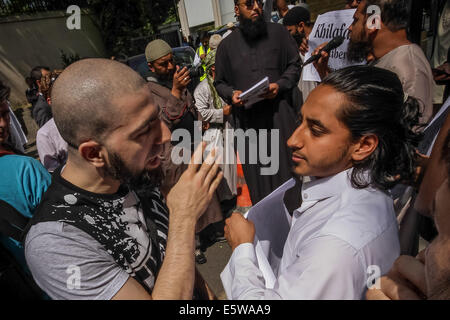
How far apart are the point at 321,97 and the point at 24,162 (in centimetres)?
183

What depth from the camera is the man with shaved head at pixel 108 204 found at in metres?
1.04

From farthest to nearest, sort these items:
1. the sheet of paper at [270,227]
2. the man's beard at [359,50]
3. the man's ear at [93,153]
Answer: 1. the man's beard at [359,50]
2. the sheet of paper at [270,227]
3. the man's ear at [93,153]

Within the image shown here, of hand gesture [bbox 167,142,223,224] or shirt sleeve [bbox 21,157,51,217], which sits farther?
shirt sleeve [bbox 21,157,51,217]

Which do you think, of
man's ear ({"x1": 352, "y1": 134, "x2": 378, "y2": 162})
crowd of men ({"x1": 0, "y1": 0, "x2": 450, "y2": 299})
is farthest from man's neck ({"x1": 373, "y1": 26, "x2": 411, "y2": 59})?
man's ear ({"x1": 352, "y1": 134, "x2": 378, "y2": 162})

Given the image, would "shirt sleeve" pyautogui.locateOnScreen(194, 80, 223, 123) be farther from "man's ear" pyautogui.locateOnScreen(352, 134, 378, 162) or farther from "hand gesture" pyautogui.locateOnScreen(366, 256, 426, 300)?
"hand gesture" pyautogui.locateOnScreen(366, 256, 426, 300)

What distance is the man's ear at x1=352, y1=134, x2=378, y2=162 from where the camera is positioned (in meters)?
1.27

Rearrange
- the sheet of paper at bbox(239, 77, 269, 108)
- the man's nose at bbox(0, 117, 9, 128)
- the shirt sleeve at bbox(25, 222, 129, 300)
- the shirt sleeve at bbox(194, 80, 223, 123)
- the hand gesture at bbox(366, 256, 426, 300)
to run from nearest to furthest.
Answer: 1. the hand gesture at bbox(366, 256, 426, 300)
2. the shirt sleeve at bbox(25, 222, 129, 300)
3. the man's nose at bbox(0, 117, 9, 128)
4. the sheet of paper at bbox(239, 77, 269, 108)
5. the shirt sleeve at bbox(194, 80, 223, 123)

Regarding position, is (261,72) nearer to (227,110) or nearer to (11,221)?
(227,110)

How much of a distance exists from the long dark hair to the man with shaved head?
0.70 meters

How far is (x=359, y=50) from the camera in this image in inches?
100

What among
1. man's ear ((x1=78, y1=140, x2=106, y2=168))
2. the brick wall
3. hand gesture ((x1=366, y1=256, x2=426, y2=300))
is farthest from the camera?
the brick wall

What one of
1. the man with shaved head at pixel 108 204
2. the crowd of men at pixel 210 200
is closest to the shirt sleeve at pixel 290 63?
the crowd of men at pixel 210 200

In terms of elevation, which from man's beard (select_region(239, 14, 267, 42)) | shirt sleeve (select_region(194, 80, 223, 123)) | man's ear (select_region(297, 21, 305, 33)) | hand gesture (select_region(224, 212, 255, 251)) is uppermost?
man's beard (select_region(239, 14, 267, 42))

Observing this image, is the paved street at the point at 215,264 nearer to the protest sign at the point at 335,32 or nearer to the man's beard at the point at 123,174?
the man's beard at the point at 123,174
